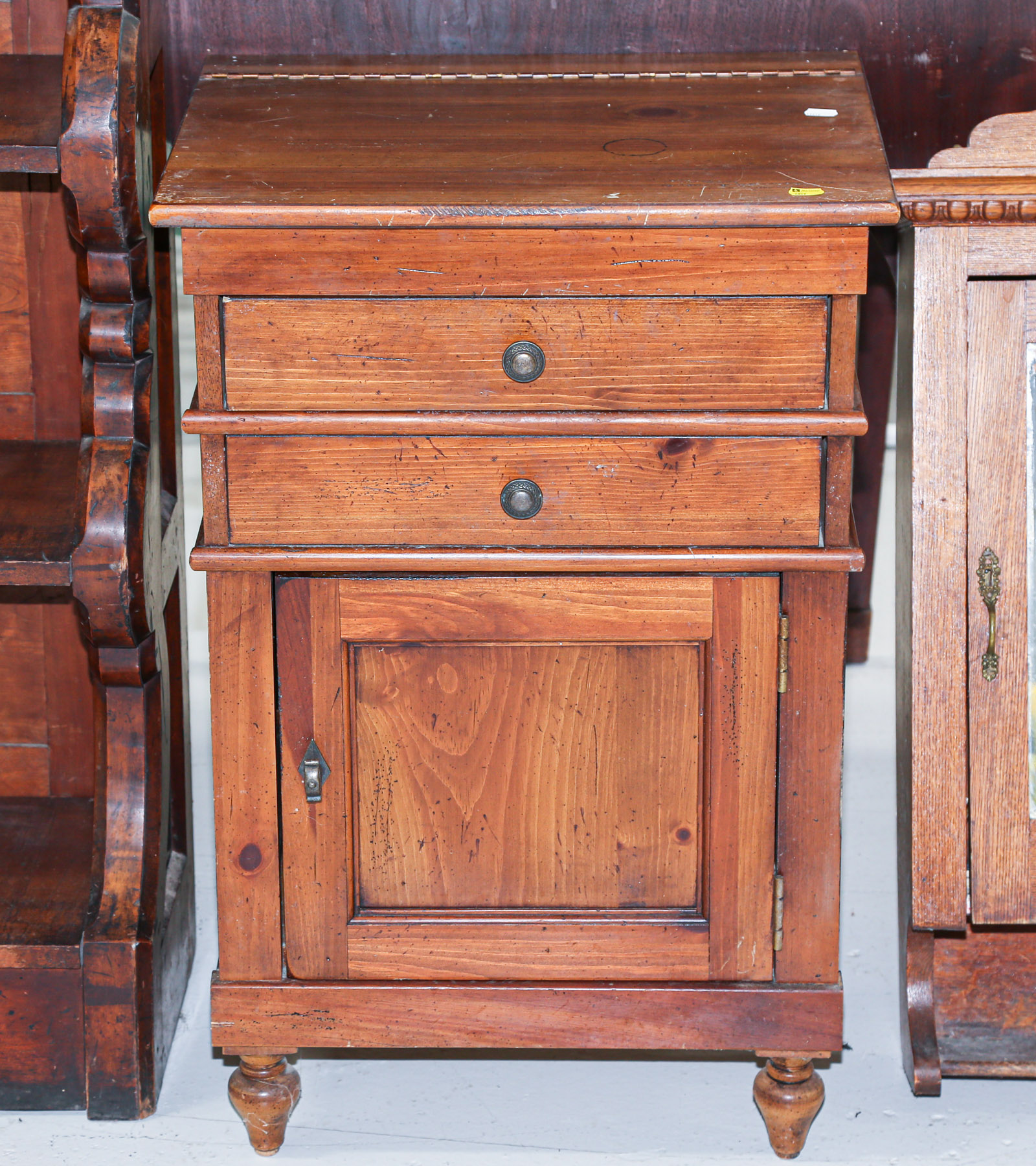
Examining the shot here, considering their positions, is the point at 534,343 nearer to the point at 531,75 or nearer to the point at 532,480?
the point at 532,480

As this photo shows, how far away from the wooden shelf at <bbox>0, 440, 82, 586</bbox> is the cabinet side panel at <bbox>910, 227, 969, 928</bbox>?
37.7 inches

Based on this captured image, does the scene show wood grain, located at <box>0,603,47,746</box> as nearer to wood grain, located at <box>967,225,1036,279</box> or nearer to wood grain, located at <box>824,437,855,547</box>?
wood grain, located at <box>824,437,855,547</box>

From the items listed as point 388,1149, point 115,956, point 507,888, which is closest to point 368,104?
point 507,888

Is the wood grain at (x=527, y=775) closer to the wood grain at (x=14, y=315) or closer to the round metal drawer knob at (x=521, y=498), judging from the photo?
the round metal drawer knob at (x=521, y=498)

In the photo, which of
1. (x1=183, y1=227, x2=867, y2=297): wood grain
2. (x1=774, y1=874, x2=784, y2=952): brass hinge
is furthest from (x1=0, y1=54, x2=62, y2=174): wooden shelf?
(x1=774, y1=874, x2=784, y2=952): brass hinge

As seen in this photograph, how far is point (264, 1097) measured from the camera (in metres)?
1.74

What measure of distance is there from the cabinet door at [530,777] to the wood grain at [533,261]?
301 mm

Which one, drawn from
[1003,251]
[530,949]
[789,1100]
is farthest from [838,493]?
[789,1100]

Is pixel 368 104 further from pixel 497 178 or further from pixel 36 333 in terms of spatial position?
pixel 36 333

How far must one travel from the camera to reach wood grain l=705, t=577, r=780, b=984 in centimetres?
157

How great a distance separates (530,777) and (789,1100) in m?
0.48

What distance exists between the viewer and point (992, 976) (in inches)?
73.5

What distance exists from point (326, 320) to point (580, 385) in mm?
255

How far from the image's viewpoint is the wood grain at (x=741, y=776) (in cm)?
157
